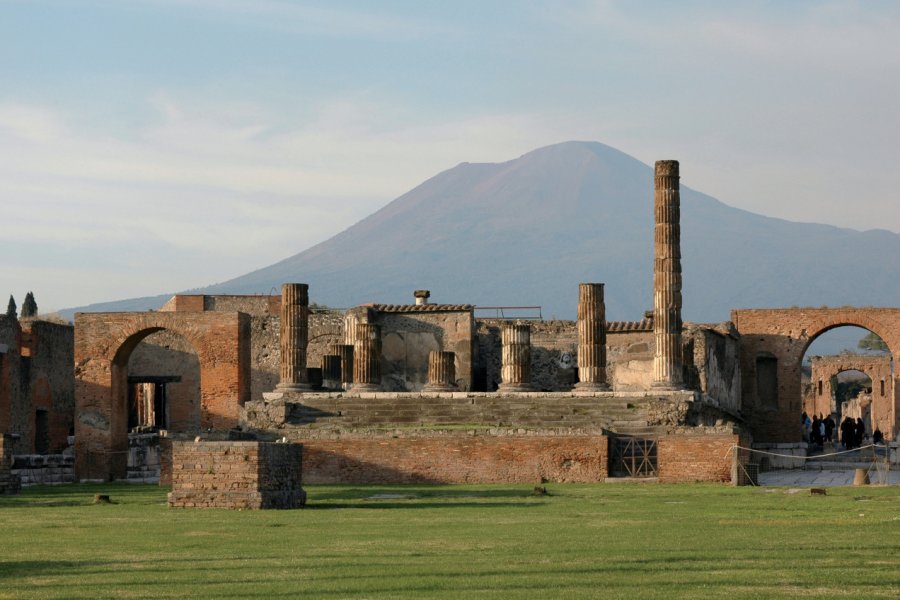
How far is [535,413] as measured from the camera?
32250mm

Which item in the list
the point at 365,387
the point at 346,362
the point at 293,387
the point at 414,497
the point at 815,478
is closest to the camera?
the point at 414,497

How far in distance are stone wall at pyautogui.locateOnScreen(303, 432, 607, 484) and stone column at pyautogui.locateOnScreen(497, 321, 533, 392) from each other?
9.42 metres

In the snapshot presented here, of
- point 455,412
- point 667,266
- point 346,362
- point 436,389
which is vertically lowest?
point 455,412

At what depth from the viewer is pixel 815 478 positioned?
29.0 m

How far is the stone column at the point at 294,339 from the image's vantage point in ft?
124

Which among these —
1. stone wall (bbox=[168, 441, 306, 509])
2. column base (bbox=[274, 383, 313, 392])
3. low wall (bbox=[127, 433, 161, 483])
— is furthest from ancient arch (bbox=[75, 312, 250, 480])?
stone wall (bbox=[168, 441, 306, 509])

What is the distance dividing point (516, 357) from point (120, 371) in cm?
928

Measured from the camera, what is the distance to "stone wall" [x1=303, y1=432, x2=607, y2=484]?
2802 centimetres

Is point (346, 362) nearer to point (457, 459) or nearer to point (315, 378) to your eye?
point (315, 378)

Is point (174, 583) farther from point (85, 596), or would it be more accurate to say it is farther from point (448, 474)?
point (448, 474)

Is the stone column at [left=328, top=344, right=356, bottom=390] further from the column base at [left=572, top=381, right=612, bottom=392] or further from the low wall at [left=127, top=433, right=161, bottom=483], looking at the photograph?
the column base at [left=572, top=381, right=612, bottom=392]

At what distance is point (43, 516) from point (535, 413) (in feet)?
48.2

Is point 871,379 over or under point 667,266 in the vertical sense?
under

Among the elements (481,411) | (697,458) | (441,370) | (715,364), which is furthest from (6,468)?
(715,364)
